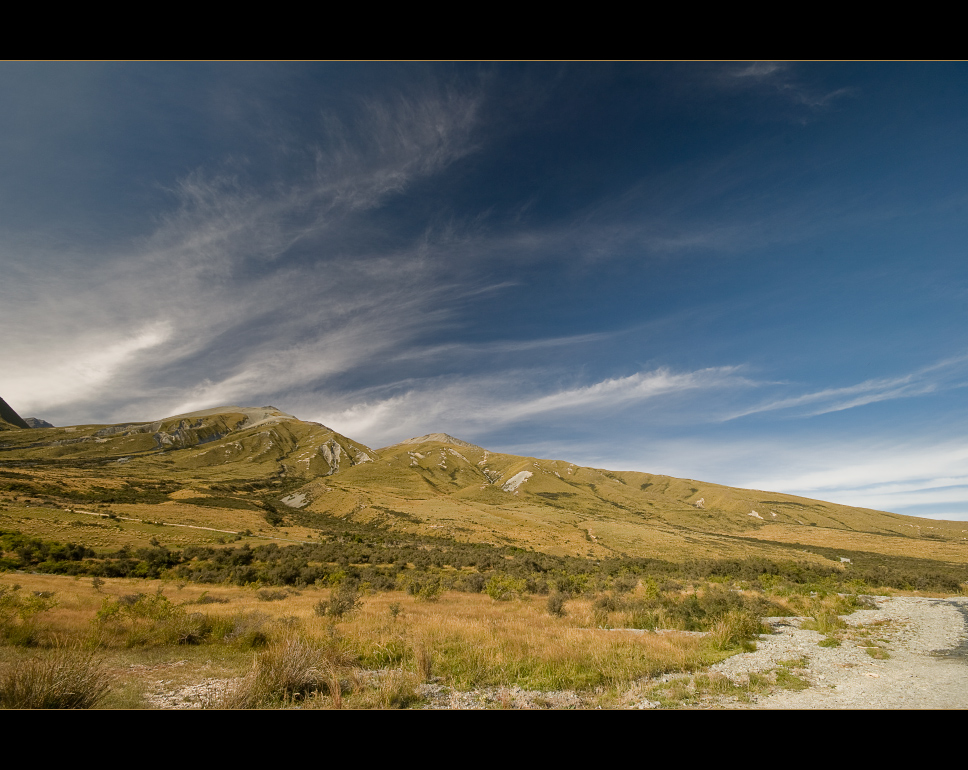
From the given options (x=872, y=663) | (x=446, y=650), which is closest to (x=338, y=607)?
(x=446, y=650)

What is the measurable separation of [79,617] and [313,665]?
37.4 ft

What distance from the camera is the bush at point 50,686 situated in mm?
5668

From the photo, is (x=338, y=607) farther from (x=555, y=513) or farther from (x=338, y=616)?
(x=555, y=513)

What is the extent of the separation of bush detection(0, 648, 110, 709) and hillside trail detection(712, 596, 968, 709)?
36.4 feet

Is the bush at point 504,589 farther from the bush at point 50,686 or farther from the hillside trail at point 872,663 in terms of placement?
the bush at point 50,686

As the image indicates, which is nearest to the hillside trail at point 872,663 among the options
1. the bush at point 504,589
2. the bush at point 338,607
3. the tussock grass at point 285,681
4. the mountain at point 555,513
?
the tussock grass at point 285,681

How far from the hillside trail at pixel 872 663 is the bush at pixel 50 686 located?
11088mm

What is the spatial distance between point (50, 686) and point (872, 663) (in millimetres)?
17101

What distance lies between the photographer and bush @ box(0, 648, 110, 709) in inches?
223

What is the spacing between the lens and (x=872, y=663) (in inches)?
398
